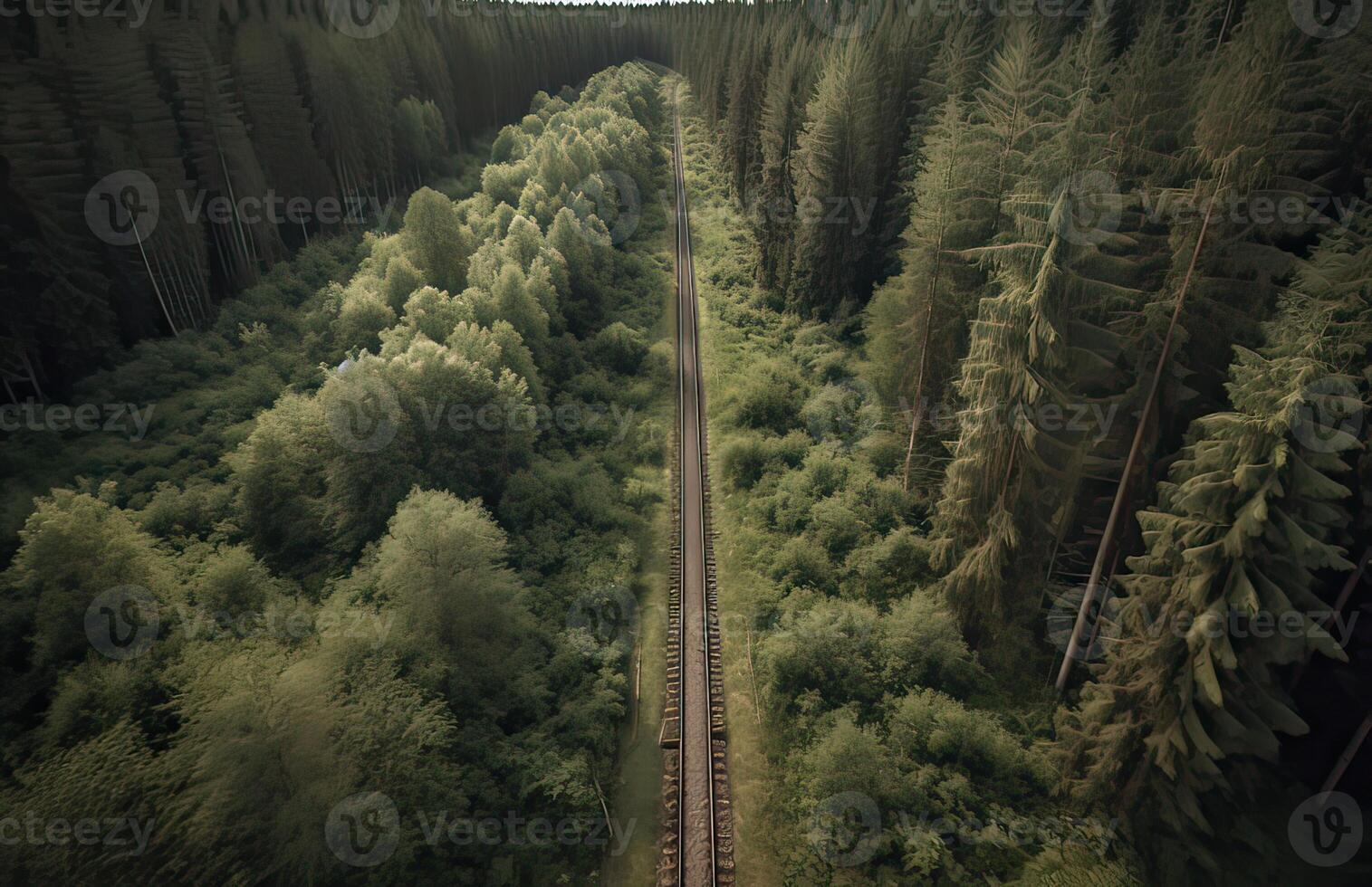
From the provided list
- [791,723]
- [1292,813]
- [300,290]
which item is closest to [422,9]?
[300,290]

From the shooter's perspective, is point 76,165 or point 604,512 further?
point 76,165

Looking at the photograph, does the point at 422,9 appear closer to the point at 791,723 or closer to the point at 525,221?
the point at 525,221

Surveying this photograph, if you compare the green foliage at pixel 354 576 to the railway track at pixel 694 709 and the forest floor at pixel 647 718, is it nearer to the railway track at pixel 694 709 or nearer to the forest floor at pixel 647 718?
the forest floor at pixel 647 718

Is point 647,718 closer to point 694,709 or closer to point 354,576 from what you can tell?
point 694,709

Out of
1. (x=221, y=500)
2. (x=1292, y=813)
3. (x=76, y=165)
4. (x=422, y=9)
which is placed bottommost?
(x=1292, y=813)

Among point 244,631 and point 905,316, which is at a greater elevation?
point 905,316

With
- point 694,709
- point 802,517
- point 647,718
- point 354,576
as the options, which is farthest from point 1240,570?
point 354,576
